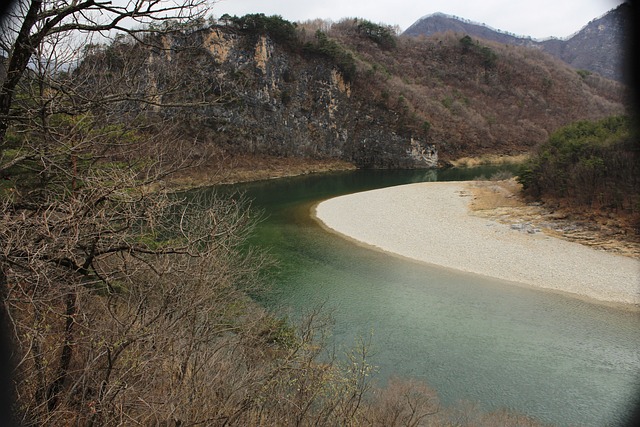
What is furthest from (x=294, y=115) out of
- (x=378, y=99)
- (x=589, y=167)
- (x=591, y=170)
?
(x=591, y=170)

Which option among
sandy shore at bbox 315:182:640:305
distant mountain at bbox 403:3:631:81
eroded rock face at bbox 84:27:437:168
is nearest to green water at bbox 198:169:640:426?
sandy shore at bbox 315:182:640:305

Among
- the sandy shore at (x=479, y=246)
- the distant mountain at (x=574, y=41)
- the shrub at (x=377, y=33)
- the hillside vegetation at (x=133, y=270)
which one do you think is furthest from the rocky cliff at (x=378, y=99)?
the hillside vegetation at (x=133, y=270)

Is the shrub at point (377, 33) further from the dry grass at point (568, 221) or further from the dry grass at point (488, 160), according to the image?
the dry grass at point (568, 221)

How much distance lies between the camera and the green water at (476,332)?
272 inches

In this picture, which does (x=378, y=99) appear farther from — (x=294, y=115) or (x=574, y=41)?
(x=574, y=41)

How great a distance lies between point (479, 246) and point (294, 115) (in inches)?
1317

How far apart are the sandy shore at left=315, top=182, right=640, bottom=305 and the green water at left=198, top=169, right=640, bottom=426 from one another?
3.37ft

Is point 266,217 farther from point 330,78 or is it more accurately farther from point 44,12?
point 330,78

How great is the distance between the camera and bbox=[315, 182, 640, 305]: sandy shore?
12.0 meters

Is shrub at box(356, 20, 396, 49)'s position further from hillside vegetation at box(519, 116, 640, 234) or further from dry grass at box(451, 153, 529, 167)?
hillside vegetation at box(519, 116, 640, 234)

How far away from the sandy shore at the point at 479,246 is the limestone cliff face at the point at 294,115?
19832 millimetres

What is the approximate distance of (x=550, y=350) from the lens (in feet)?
27.5

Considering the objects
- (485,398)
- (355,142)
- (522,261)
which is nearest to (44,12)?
(485,398)

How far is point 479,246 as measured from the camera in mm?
15484
